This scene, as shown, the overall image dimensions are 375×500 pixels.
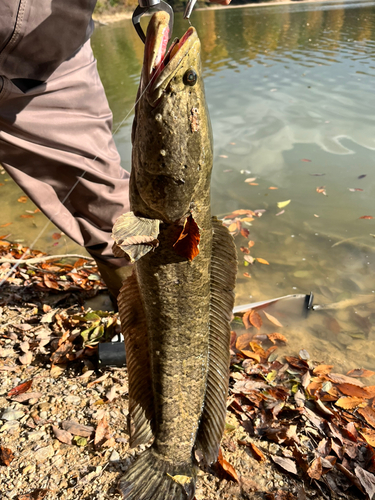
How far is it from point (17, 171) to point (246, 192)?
166 inches

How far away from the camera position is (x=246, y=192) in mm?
6465

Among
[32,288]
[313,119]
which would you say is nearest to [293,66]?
[313,119]

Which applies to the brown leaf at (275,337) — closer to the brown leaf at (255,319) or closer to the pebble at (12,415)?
the brown leaf at (255,319)

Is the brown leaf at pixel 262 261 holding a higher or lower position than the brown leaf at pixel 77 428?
lower

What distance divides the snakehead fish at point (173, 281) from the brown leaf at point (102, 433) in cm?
50

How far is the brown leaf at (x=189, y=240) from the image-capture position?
5.84 ft

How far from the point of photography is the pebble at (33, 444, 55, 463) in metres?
2.40

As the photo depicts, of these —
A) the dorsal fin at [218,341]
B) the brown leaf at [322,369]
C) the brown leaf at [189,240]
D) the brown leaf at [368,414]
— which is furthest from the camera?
the brown leaf at [322,369]

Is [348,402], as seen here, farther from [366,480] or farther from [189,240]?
[189,240]

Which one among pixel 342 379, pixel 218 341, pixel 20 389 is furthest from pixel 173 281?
pixel 342 379

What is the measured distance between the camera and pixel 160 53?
1570 mm

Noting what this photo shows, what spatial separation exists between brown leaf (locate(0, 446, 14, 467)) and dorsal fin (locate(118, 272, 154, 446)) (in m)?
0.83

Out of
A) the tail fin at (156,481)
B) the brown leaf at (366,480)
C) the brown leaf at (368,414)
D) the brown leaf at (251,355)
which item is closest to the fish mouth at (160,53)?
the tail fin at (156,481)

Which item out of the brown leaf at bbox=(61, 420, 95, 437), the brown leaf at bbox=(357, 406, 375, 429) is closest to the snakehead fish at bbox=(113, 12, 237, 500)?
the brown leaf at bbox=(61, 420, 95, 437)
